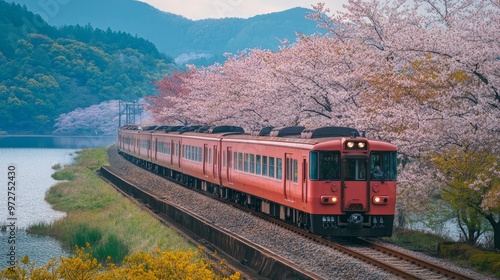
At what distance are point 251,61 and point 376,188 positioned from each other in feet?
83.5

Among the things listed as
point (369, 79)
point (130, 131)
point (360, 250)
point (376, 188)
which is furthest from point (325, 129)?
point (130, 131)

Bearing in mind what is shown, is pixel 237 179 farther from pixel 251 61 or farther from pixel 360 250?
pixel 251 61

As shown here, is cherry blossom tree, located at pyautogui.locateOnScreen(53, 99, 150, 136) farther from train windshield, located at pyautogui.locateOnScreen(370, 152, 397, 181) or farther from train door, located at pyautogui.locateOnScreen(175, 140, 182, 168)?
train windshield, located at pyautogui.locateOnScreen(370, 152, 397, 181)

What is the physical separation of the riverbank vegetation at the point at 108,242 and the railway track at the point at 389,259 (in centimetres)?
215

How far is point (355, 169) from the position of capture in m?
15.9

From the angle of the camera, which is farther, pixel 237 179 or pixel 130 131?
pixel 130 131

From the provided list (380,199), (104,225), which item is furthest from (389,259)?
(104,225)

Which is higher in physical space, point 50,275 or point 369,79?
point 369,79

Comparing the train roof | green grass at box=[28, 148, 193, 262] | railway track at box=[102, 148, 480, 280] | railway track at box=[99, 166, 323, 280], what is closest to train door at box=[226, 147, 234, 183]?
the train roof

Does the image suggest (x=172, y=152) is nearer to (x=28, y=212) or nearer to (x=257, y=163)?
(x=28, y=212)

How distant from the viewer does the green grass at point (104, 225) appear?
1770 centimetres

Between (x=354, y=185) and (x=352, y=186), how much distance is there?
5 cm

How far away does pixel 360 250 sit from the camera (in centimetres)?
1461

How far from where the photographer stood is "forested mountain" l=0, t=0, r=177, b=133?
121 metres
